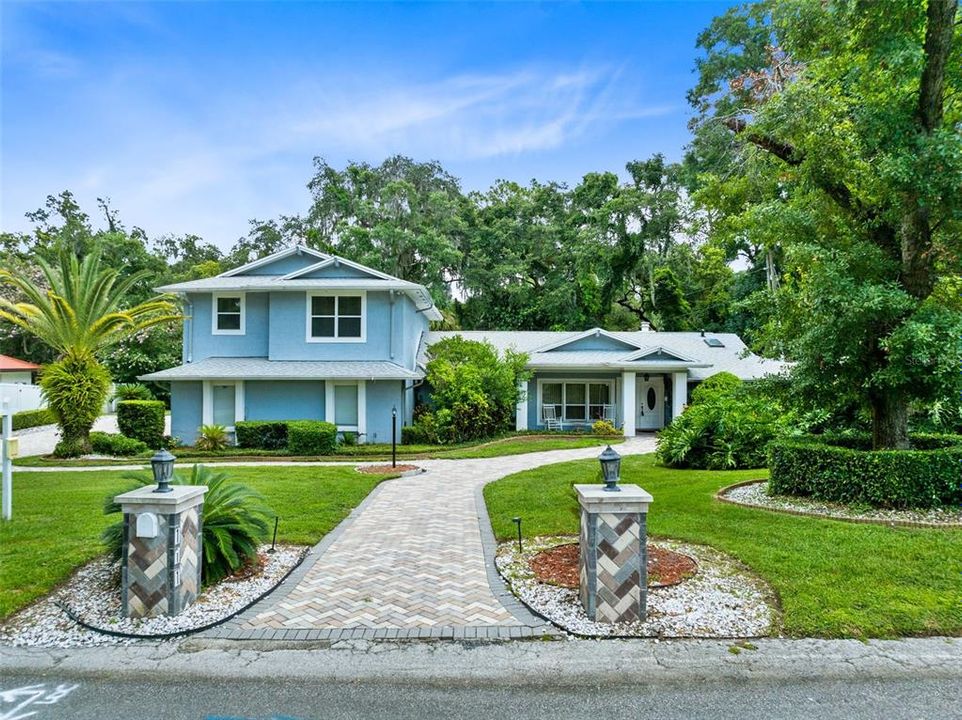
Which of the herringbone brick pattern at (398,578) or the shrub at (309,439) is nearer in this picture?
the herringbone brick pattern at (398,578)

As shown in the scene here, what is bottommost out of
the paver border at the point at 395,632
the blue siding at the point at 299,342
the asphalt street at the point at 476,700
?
the asphalt street at the point at 476,700

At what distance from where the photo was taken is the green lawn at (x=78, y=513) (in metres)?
5.68

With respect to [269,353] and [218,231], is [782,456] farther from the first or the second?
[218,231]

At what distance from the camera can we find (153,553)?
15.0ft

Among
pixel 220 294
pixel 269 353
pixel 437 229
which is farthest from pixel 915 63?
pixel 437 229

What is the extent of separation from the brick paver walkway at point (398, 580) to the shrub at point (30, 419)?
860 inches

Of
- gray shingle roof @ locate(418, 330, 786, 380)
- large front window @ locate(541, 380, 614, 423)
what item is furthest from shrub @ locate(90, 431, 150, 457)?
large front window @ locate(541, 380, 614, 423)

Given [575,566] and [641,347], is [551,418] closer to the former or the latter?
[641,347]

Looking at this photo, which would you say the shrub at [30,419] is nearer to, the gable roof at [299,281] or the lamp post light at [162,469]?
the gable roof at [299,281]

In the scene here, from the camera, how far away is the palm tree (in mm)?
15117

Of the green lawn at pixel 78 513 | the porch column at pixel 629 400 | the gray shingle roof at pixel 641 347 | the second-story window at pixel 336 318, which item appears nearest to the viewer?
the green lawn at pixel 78 513

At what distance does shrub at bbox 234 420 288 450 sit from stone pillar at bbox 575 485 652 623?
46.3 feet

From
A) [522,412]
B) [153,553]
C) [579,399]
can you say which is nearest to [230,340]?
[522,412]

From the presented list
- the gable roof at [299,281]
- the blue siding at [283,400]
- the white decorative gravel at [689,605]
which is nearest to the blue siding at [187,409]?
the blue siding at [283,400]
